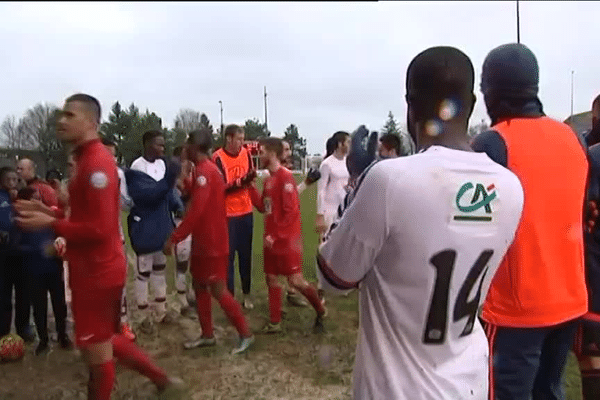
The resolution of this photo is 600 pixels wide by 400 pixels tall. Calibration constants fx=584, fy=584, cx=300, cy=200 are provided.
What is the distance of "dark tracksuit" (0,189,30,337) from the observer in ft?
16.0

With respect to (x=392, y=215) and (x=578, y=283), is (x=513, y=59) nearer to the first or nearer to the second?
(x=578, y=283)

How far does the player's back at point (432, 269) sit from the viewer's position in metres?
1.61

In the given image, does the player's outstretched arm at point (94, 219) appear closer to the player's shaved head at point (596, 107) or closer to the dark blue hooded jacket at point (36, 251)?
the dark blue hooded jacket at point (36, 251)

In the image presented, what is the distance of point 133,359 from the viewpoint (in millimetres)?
3658

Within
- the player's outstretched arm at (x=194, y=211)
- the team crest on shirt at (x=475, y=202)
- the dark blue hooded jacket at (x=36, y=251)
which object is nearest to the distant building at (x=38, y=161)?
the dark blue hooded jacket at (x=36, y=251)

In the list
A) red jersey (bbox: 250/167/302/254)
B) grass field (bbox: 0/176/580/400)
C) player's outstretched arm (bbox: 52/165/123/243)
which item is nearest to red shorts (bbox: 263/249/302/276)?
red jersey (bbox: 250/167/302/254)

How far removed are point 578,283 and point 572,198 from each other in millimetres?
367

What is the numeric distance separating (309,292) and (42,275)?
2.31 metres

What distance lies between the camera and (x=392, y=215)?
1.60 meters

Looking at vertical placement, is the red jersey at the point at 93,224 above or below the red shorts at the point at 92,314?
above

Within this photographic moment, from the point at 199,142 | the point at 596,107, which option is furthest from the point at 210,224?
the point at 596,107

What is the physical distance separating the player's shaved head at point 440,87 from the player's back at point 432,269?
0.37 ft

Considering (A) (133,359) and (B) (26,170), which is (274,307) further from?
(B) (26,170)

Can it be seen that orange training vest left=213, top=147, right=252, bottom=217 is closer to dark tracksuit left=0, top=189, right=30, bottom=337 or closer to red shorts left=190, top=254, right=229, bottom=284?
red shorts left=190, top=254, right=229, bottom=284
